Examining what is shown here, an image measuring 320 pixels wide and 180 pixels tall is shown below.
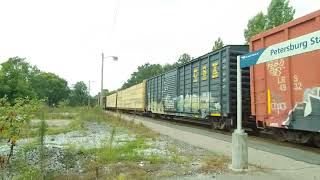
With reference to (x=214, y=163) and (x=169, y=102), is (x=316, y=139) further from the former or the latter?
(x=169, y=102)

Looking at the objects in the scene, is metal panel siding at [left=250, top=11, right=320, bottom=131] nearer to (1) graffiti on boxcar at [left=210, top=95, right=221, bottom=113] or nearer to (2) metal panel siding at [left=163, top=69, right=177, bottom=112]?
(1) graffiti on boxcar at [left=210, top=95, right=221, bottom=113]

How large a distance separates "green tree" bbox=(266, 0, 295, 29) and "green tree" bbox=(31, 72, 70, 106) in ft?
269

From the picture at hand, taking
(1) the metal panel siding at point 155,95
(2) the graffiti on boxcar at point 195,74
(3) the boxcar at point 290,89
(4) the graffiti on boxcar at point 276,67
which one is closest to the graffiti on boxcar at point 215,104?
(2) the graffiti on boxcar at point 195,74

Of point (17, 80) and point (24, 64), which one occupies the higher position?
point (24, 64)

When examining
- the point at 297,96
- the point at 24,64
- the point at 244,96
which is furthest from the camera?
the point at 24,64

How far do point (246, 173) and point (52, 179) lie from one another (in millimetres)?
3436

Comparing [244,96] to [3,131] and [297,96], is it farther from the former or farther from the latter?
[3,131]

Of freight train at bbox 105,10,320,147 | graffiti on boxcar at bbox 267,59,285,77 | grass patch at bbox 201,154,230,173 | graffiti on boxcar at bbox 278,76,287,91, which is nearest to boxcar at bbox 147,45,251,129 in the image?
freight train at bbox 105,10,320,147

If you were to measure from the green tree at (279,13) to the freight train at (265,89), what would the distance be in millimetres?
23133

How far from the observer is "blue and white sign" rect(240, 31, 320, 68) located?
6461 millimetres

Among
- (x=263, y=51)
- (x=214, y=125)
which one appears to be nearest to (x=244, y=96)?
(x=214, y=125)

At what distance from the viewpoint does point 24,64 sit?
108438mm

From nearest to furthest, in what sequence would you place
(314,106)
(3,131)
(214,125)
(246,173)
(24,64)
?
1. (3,131)
2. (246,173)
3. (314,106)
4. (214,125)
5. (24,64)

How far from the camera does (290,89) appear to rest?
1112 centimetres
